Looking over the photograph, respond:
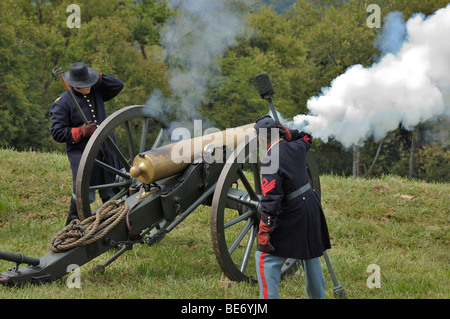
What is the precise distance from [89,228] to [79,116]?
4.97 ft

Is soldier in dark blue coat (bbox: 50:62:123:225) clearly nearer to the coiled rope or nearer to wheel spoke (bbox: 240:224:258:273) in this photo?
the coiled rope

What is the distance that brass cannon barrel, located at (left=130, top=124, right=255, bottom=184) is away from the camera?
182 inches

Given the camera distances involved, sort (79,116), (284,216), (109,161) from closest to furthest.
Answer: (284,216), (109,161), (79,116)

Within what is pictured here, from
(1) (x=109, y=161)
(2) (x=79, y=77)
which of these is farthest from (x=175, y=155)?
(2) (x=79, y=77)

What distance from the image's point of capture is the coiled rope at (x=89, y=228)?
4.31 metres

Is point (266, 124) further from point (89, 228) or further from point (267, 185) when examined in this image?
point (89, 228)

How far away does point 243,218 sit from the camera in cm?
512

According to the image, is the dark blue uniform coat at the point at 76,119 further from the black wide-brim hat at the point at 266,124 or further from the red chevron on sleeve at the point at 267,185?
the red chevron on sleeve at the point at 267,185

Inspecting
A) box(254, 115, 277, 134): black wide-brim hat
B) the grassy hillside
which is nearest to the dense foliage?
the grassy hillside

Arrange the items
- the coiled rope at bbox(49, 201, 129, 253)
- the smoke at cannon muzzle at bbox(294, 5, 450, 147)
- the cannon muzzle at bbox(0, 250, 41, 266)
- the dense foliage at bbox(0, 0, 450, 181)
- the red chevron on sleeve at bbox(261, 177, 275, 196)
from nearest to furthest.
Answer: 1. the red chevron on sleeve at bbox(261, 177, 275, 196)
2. the cannon muzzle at bbox(0, 250, 41, 266)
3. the coiled rope at bbox(49, 201, 129, 253)
4. the smoke at cannon muzzle at bbox(294, 5, 450, 147)
5. the dense foliage at bbox(0, 0, 450, 181)

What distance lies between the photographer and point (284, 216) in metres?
4.03

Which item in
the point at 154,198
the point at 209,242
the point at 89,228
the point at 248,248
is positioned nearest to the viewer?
the point at 89,228

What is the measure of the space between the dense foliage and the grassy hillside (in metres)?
18.4

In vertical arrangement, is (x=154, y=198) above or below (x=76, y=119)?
below
